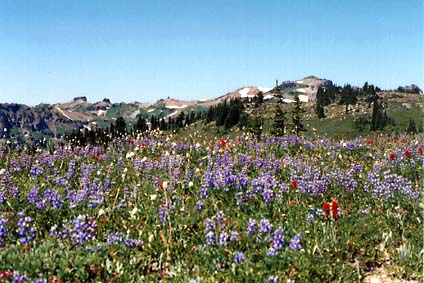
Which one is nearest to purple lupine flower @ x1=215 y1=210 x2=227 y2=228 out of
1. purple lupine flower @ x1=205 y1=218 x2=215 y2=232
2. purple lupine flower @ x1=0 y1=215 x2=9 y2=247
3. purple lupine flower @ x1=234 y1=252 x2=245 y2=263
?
purple lupine flower @ x1=205 y1=218 x2=215 y2=232

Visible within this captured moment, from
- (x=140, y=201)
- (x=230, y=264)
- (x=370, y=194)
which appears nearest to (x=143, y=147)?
(x=140, y=201)

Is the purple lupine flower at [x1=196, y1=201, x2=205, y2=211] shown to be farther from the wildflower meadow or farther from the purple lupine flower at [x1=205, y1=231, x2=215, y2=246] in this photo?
the purple lupine flower at [x1=205, y1=231, x2=215, y2=246]

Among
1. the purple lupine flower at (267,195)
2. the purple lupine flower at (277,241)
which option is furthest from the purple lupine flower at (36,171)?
the purple lupine flower at (277,241)

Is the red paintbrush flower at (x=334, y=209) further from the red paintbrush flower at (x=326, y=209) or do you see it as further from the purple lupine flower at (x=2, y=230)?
the purple lupine flower at (x=2, y=230)

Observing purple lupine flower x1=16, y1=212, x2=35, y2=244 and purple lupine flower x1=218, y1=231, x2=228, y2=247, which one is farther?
purple lupine flower x1=16, y1=212, x2=35, y2=244

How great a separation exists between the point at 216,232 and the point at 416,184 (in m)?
5.38

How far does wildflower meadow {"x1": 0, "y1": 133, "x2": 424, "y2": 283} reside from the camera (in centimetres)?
579

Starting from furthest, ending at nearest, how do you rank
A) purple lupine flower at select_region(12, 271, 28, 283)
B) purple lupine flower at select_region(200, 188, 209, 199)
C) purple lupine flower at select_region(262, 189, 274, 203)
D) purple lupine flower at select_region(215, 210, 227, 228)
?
1. purple lupine flower at select_region(200, 188, 209, 199)
2. purple lupine flower at select_region(262, 189, 274, 203)
3. purple lupine flower at select_region(215, 210, 227, 228)
4. purple lupine flower at select_region(12, 271, 28, 283)

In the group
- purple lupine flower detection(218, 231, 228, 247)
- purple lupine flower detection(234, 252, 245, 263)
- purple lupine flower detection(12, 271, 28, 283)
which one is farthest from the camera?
purple lupine flower detection(218, 231, 228, 247)

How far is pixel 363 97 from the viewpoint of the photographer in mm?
170250

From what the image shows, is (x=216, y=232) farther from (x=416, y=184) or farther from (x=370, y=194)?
(x=416, y=184)

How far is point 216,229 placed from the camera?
6648mm

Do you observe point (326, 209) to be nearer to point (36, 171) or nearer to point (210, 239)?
point (210, 239)

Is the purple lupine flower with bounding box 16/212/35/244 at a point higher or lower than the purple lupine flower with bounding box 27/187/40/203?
lower
